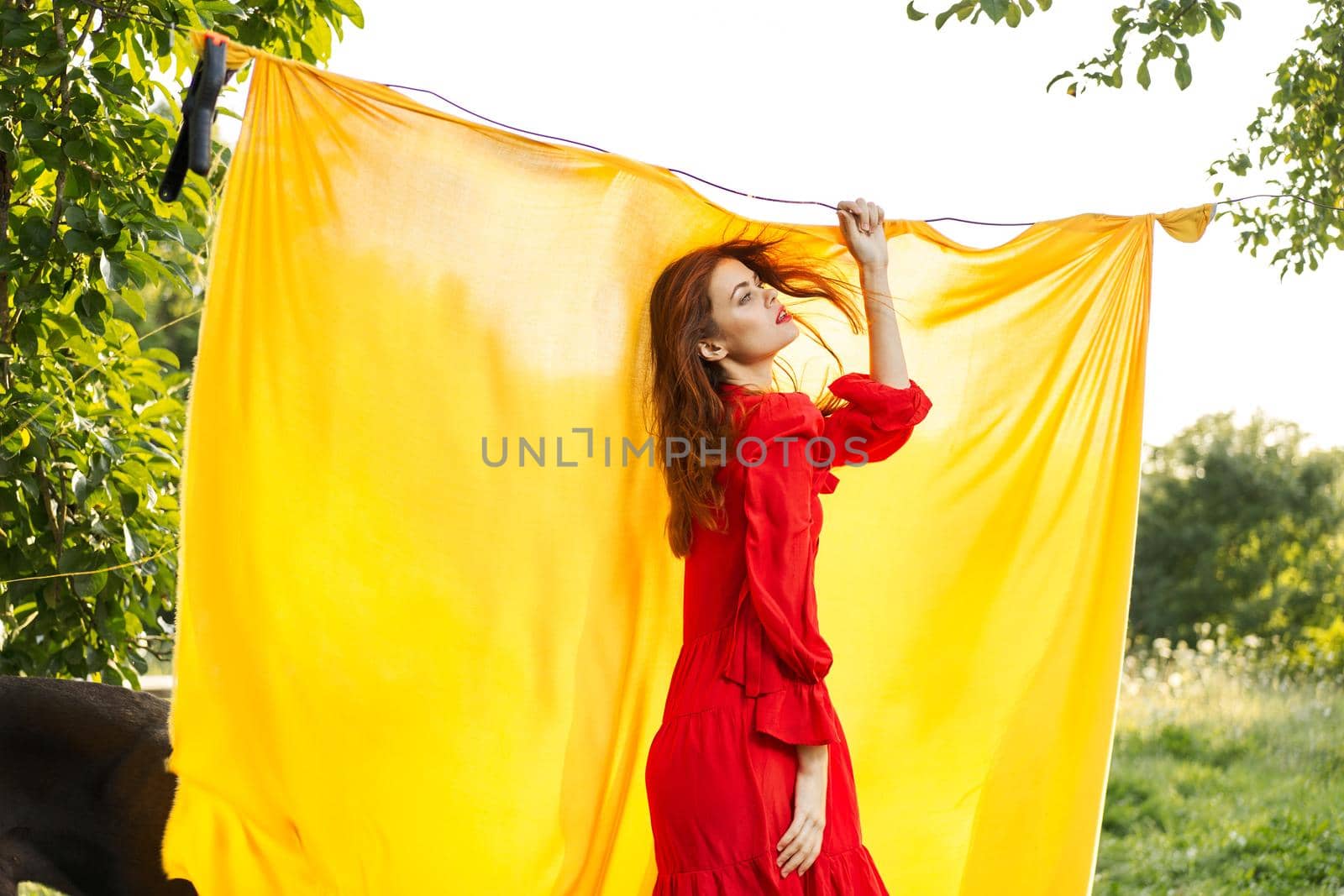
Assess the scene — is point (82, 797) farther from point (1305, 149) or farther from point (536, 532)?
point (1305, 149)

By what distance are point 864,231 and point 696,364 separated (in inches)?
22.8

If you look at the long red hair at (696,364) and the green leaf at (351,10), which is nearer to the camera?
the long red hair at (696,364)

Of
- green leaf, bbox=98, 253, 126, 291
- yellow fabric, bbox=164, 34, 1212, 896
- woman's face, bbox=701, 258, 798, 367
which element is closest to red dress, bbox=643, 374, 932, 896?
woman's face, bbox=701, 258, 798, 367

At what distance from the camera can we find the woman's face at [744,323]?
8.33 ft

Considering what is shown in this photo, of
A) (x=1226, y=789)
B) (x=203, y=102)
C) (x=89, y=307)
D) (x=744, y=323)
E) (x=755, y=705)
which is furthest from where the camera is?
(x=1226, y=789)

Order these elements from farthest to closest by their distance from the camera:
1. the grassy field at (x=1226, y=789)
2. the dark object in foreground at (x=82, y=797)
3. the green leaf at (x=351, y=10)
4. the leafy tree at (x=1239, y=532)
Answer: the leafy tree at (x=1239, y=532), the grassy field at (x=1226, y=789), the green leaf at (x=351, y=10), the dark object in foreground at (x=82, y=797)

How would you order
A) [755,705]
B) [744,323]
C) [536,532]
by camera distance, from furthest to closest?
[536,532] < [744,323] < [755,705]

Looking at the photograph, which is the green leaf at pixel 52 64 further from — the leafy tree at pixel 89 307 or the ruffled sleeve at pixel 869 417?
the ruffled sleeve at pixel 869 417

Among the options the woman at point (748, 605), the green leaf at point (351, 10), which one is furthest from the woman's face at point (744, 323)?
the green leaf at point (351, 10)

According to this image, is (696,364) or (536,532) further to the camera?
(536,532)

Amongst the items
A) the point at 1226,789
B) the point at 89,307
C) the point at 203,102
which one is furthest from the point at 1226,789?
the point at 203,102

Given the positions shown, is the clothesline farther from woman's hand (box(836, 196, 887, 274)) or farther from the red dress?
the red dress

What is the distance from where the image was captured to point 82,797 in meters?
2.81

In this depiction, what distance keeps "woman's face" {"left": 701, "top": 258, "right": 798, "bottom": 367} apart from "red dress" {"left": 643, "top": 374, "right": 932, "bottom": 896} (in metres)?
0.17
